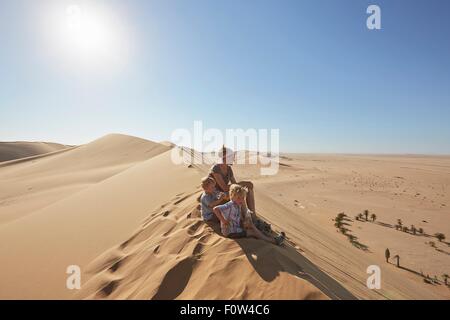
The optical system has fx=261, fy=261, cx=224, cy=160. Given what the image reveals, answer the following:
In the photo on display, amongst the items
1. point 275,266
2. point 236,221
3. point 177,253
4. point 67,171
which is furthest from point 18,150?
point 275,266

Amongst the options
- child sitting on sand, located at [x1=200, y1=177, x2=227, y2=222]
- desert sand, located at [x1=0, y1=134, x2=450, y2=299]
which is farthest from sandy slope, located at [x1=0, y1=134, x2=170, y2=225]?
child sitting on sand, located at [x1=200, y1=177, x2=227, y2=222]

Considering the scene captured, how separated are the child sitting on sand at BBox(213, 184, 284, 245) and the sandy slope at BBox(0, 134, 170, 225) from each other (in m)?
7.79

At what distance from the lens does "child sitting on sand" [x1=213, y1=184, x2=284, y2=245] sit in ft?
10.9

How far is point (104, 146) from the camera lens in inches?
979

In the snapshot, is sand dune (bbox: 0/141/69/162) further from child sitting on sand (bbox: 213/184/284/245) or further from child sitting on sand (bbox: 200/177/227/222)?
child sitting on sand (bbox: 213/184/284/245)

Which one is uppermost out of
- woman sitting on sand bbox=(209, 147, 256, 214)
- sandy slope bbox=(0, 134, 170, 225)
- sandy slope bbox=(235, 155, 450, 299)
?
woman sitting on sand bbox=(209, 147, 256, 214)

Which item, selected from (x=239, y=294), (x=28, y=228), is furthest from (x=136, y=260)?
(x=28, y=228)

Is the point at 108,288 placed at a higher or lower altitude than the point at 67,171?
higher

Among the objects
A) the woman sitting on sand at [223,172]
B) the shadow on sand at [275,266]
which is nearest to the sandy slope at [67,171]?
the woman sitting on sand at [223,172]

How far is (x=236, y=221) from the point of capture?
11.1 feet

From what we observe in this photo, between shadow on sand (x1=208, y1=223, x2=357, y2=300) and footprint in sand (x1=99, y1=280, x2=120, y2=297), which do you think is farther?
footprint in sand (x1=99, y1=280, x2=120, y2=297)

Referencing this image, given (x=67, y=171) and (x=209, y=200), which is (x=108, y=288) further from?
(x=67, y=171)

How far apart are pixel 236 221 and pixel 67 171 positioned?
19.5 metres

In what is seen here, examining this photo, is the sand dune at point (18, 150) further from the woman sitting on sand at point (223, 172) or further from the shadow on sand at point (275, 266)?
the shadow on sand at point (275, 266)
